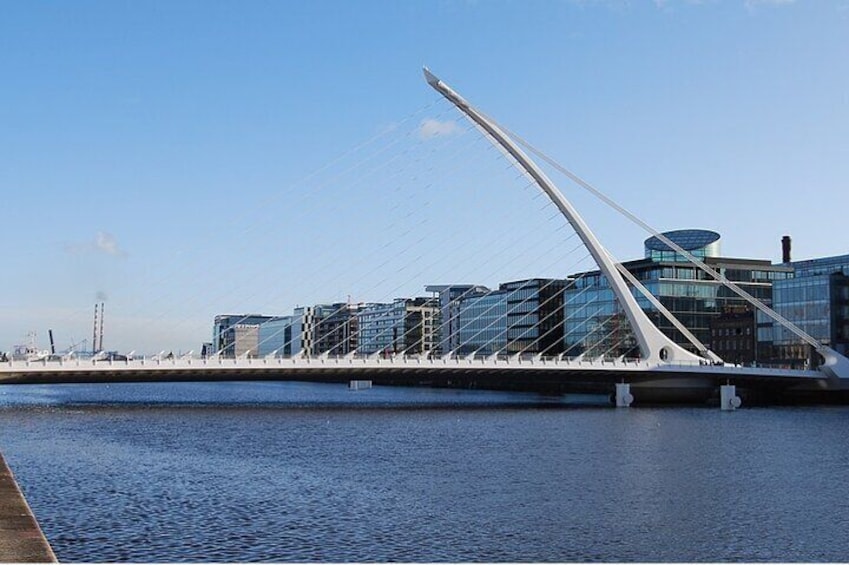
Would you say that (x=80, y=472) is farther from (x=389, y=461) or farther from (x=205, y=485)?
(x=389, y=461)

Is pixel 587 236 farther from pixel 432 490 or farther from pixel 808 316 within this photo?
pixel 432 490

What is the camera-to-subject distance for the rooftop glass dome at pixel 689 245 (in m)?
121

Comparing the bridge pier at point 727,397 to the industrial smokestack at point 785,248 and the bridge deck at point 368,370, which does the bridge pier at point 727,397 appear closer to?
the bridge deck at point 368,370

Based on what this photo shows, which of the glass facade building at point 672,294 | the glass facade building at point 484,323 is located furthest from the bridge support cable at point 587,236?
the glass facade building at point 484,323

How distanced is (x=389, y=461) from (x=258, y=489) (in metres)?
8.19

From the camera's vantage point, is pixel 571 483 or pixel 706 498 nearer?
pixel 706 498

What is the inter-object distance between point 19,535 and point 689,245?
115874mm

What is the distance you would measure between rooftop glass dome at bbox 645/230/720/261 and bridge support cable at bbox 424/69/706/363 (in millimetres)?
44994

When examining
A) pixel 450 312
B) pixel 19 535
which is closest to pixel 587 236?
pixel 19 535

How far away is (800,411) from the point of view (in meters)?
69.3

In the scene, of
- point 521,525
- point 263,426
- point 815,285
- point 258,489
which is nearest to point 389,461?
point 258,489

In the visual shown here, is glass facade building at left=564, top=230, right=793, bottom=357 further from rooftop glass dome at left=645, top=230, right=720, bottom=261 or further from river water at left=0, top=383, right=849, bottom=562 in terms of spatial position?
river water at left=0, top=383, right=849, bottom=562

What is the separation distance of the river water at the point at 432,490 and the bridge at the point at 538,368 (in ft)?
30.1

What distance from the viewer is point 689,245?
124m
